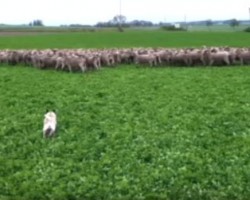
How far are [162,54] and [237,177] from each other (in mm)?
15801

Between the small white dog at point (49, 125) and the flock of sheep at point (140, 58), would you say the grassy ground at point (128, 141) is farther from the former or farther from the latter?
the flock of sheep at point (140, 58)

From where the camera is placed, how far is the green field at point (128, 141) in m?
8.07

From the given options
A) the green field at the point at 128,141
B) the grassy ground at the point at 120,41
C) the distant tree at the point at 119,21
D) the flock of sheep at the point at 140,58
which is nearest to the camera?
the green field at the point at 128,141

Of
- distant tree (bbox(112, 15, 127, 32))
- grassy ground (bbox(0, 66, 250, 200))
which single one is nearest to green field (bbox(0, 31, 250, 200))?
grassy ground (bbox(0, 66, 250, 200))

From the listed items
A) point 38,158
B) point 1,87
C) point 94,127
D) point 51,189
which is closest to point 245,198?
point 51,189

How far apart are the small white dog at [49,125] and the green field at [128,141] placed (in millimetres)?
199

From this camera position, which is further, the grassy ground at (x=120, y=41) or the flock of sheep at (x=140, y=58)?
the grassy ground at (x=120, y=41)

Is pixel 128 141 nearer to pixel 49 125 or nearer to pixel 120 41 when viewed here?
pixel 49 125

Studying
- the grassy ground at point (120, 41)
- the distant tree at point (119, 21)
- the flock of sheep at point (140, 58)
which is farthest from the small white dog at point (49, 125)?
the distant tree at point (119, 21)

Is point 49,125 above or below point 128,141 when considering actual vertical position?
above

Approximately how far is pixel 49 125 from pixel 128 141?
181 cm

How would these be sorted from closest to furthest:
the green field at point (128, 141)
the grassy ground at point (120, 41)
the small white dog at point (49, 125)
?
the green field at point (128, 141), the small white dog at point (49, 125), the grassy ground at point (120, 41)

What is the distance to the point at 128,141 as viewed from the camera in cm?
1027

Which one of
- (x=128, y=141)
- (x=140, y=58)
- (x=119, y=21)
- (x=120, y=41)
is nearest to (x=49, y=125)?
(x=128, y=141)
